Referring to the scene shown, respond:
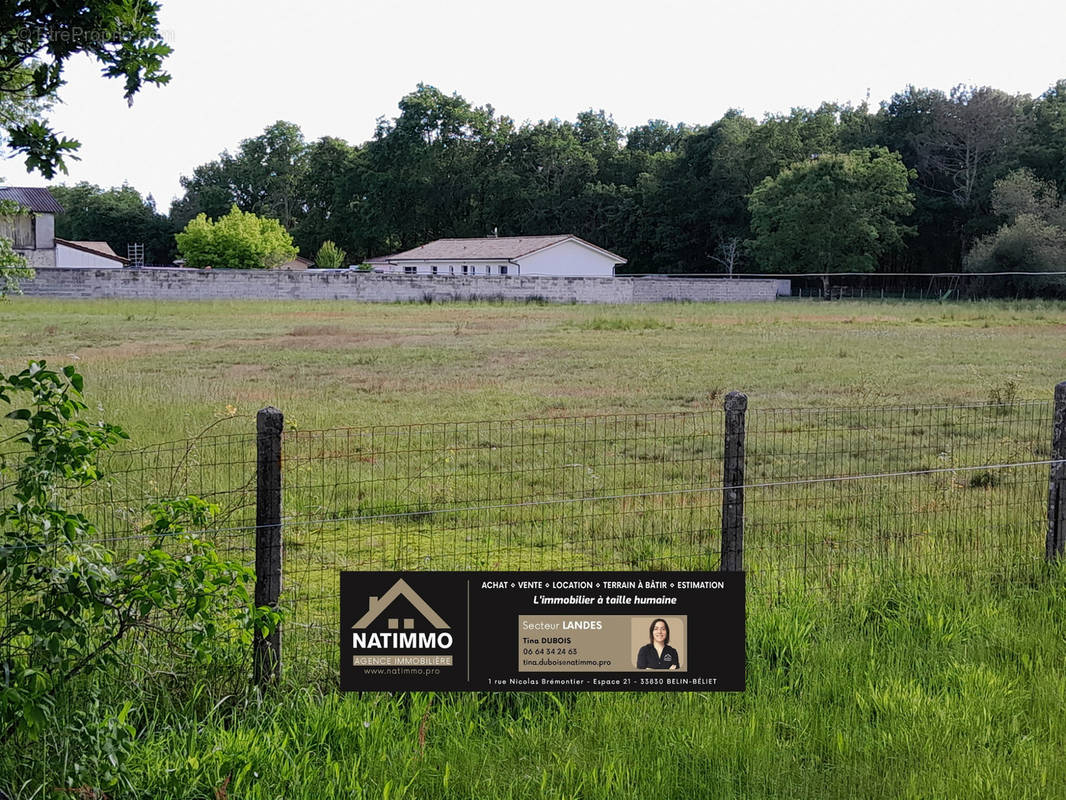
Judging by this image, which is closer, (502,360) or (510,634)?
(510,634)

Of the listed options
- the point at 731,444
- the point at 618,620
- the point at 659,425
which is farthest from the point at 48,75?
the point at 659,425

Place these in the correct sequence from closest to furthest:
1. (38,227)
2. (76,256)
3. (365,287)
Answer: (365,287)
(38,227)
(76,256)

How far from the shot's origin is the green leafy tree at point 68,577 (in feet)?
13.7

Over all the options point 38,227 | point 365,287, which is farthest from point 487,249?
point 38,227

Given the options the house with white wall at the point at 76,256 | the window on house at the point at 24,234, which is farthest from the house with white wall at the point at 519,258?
the window on house at the point at 24,234

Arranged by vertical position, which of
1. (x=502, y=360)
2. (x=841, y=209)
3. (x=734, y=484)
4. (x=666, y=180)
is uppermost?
(x=666, y=180)

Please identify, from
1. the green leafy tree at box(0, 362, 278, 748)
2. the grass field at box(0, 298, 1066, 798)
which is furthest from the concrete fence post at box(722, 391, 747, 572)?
the green leafy tree at box(0, 362, 278, 748)

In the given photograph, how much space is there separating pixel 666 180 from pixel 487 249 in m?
16.7

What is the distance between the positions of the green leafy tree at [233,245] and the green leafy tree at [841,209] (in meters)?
40.0

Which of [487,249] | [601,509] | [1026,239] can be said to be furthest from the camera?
[487,249]

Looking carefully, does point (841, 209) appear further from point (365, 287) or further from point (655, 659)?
point (655, 659)

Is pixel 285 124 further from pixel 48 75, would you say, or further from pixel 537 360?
pixel 48 75

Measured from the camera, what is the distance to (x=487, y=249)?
8319cm

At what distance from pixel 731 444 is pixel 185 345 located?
24290 millimetres
